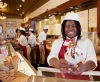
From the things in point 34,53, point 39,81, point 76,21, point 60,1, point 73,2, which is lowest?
point 34,53

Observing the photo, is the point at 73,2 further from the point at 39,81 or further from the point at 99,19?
the point at 39,81

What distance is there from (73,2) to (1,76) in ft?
10.9

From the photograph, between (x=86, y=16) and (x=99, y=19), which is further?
(x=86, y=16)

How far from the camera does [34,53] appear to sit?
5.18 meters

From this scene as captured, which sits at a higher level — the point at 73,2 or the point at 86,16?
the point at 73,2

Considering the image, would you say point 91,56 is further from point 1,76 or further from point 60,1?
point 60,1

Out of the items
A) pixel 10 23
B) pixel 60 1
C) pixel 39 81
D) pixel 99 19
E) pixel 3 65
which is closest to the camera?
pixel 39 81

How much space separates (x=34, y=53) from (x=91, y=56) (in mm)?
3961

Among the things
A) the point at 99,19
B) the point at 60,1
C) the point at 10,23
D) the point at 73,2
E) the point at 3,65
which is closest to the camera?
the point at 3,65

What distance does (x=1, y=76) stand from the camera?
112 centimetres

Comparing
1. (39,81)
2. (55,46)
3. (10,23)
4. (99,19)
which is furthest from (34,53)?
(10,23)

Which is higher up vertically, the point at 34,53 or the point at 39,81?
the point at 39,81

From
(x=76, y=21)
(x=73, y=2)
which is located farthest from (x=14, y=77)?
(x=73, y=2)

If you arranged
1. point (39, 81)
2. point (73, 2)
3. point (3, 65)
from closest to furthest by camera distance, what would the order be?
1. point (39, 81)
2. point (3, 65)
3. point (73, 2)
